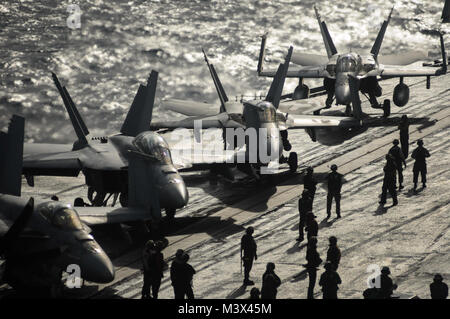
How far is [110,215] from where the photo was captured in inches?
1265

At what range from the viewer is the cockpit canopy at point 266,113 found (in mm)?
38938

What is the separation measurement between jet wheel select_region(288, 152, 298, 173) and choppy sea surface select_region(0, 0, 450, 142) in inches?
1299

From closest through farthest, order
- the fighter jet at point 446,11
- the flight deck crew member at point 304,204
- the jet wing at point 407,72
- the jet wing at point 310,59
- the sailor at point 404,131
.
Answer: the flight deck crew member at point 304,204
the sailor at point 404,131
the jet wing at point 407,72
the jet wing at point 310,59
the fighter jet at point 446,11

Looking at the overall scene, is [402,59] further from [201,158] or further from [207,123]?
[201,158]

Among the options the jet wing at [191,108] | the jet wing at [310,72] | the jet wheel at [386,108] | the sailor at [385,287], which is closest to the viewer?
the sailor at [385,287]

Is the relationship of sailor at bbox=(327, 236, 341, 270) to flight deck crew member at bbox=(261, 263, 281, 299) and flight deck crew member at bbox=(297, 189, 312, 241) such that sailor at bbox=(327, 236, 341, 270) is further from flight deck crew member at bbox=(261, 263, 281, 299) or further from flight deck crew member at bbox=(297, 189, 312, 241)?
flight deck crew member at bbox=(297, 189, 312, 241)

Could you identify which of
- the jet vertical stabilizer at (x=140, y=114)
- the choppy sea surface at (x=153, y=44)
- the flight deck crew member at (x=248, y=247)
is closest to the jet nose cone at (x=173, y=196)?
the flight deck crew member at (x=248, y=247)

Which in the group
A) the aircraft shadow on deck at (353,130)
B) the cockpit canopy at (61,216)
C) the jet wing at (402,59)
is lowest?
the aircraft shadow on deck at (353,130)

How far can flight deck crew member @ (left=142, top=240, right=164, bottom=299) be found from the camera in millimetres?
26672

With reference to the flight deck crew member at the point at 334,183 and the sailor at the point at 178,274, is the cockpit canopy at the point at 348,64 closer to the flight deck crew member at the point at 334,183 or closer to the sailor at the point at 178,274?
the flight deck crew member at the point at 334,183

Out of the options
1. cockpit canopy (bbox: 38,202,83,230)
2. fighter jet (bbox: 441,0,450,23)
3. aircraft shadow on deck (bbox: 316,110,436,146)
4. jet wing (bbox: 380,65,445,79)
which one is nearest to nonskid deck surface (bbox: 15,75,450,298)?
aircraft shadow on deck (bbox: 316,110,436,146)
